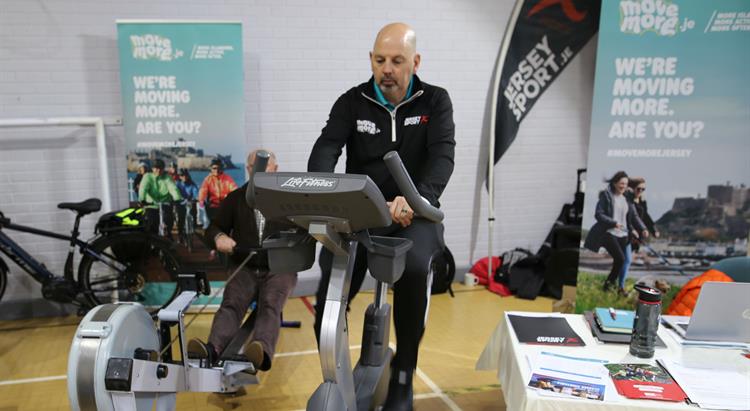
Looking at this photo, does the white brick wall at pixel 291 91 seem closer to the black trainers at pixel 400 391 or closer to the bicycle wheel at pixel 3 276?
the bicycle wheel at pixel 3 276

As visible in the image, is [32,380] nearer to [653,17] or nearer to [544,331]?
[544,331]

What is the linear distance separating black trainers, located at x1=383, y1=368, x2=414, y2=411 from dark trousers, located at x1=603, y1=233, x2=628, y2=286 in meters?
2.04

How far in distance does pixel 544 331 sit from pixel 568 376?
36cm

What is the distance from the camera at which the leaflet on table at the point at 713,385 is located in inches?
63.9

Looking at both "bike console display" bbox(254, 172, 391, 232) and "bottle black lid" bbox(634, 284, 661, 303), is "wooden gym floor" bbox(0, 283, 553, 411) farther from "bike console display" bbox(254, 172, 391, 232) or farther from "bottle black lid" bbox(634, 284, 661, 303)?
"bike console display" bbox(254, 172, 391, 232)

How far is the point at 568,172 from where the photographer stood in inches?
208

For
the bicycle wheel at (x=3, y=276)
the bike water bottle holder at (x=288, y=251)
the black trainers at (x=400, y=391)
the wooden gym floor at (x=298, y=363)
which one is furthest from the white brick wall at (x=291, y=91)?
the bike water bottle holder at (x=288, y=251)

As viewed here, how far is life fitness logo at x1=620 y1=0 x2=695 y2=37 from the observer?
11.3ft

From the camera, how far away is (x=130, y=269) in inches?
155

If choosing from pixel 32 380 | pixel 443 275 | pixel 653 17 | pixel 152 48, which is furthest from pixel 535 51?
pixel 32 380

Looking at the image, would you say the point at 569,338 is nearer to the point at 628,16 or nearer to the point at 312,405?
the point at 312,405

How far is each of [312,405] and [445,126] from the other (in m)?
1.27

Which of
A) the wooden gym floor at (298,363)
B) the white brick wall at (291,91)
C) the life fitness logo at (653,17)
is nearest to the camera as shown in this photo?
the wooden gym floor at (298,363)

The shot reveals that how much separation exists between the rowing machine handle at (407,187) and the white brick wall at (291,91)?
2.84 meters
